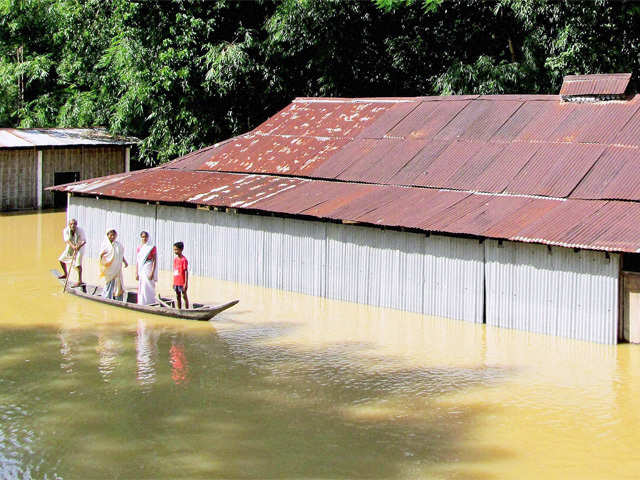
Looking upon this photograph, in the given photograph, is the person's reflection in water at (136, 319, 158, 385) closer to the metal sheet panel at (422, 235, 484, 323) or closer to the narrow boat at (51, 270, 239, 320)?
the narrow boat at (51, 270, 239, 320)

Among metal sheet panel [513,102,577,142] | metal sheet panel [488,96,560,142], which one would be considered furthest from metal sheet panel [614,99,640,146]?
metal sheet panel [488,96,560,142]

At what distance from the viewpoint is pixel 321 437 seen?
1107cm

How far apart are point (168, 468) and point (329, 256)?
911 cm

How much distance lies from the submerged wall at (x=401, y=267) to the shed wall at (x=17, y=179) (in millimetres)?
9544

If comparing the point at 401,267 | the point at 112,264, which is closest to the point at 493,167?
the point at 401,267

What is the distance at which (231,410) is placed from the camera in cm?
1205

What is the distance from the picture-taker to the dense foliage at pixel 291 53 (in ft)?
96.2

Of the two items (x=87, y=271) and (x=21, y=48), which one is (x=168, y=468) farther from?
(x=21, y=48)

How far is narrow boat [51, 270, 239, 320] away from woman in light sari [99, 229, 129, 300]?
21 centimetres

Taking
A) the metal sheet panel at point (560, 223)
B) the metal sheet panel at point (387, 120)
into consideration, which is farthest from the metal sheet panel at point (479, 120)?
the metal sheet panel at point (560, 223)

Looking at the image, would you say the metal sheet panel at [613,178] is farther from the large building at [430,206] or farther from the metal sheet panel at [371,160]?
the metal sheet panel at [371,160]

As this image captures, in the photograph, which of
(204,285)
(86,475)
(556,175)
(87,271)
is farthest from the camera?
(87,271)

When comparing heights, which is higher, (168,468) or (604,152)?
(604,152)

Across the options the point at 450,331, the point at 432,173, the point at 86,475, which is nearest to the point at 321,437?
the point at 86,475
